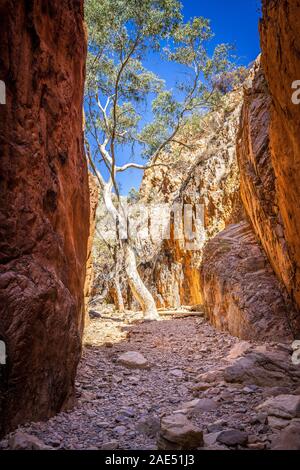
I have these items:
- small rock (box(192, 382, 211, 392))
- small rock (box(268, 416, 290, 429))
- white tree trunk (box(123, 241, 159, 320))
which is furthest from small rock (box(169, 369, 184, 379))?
white tree trunk (box(123, 241, 159, 320))

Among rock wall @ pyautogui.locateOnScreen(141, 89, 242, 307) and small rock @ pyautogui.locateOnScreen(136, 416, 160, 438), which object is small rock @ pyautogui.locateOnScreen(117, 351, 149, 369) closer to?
small rock @ pyautogui.locateOnScreen(136, 416, 160, 438)

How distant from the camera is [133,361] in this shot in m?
5.52

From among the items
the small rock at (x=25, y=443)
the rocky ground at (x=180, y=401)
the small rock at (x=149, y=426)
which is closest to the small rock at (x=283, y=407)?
the rocky ground at (x=180, y=401)

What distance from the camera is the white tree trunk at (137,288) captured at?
1197cm

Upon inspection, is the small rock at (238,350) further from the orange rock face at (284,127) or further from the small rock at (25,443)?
the small rock at (25,443)

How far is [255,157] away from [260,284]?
250 cm

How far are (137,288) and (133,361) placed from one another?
23.4ft

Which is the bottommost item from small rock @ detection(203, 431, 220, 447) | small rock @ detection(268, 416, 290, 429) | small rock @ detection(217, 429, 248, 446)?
small rock @ detection(203, 431, 220, 447)

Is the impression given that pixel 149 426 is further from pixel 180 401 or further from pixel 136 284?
pixel 136 284

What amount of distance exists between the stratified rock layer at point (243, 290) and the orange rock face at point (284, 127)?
0.47 meters

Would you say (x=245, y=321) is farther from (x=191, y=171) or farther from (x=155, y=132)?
(x=191, y=171)

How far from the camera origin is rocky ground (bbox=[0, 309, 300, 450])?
9.00ft

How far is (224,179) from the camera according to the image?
16531 millimetres
